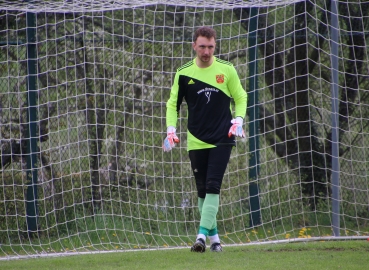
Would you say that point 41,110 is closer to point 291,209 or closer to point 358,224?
point 291,209

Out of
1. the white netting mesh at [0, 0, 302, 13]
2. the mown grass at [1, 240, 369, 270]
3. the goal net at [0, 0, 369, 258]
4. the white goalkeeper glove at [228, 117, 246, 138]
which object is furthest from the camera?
the goal net at [0, 0, 369, 258]

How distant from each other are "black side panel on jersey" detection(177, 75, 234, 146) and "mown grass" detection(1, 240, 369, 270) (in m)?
1.05

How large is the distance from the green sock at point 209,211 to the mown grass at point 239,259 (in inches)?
10.6

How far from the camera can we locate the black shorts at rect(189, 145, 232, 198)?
19.1ft

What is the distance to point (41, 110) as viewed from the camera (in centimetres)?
826

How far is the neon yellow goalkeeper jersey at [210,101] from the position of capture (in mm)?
5902

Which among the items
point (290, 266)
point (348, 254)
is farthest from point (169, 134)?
point (348, 254)

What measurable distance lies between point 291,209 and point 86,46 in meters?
3.35

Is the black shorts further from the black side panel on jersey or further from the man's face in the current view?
the man's face

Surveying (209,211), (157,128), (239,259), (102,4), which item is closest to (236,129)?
(209,211)

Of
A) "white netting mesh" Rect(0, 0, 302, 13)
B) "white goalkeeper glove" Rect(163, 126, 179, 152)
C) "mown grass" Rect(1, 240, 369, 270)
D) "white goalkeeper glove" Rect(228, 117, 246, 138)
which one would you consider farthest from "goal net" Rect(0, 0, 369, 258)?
"white goalkeeper glove" Rect(228, 117, 246, 138)

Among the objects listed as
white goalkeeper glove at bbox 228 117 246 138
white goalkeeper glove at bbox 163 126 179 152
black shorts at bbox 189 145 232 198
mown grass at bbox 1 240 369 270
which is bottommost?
mown grass at bbox 1 240 369 270

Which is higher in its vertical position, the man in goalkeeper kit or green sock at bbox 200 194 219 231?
the man in goalkeeper kit

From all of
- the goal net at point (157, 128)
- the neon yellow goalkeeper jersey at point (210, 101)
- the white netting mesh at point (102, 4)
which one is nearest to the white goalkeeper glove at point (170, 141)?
the neon yellow goalkeeper jersey at point (210, 101)
